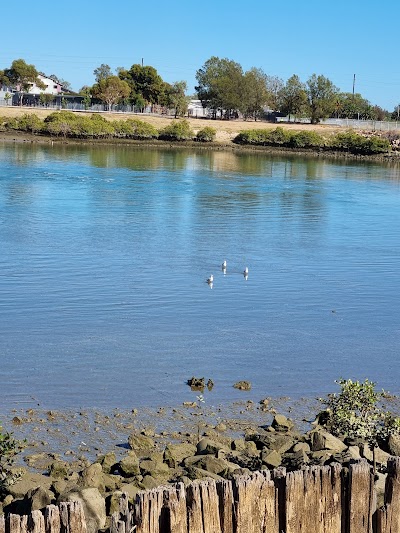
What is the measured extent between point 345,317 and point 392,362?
4.38 metres

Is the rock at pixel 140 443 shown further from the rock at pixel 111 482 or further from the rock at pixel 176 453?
the rock at pixel 111 482

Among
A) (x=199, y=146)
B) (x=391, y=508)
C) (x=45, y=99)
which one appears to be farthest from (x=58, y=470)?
(x=45, y=99)

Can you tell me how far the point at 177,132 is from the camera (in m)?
123

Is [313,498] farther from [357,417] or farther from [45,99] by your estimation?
[45,99]

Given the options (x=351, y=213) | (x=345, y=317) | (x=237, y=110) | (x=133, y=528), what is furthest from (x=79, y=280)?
(x=237, y=110)

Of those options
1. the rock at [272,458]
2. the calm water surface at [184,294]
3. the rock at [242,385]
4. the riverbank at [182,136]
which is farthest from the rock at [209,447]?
the riverbank at [182,136]

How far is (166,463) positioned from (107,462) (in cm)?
98

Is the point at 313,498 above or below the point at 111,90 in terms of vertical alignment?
below

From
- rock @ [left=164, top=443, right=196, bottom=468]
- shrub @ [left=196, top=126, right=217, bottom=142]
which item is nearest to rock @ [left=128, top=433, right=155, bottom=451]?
rock @ [left=164, top=443, right=196, bottom=468]

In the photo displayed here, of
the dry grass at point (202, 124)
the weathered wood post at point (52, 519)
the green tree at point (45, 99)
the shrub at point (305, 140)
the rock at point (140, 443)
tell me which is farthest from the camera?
the green tree at point (45, 99)

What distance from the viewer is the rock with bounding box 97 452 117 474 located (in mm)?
14381

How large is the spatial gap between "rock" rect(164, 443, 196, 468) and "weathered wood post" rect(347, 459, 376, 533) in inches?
248

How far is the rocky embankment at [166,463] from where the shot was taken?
12312 mm

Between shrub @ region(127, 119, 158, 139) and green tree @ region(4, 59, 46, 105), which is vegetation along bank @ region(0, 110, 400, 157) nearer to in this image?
shrub @ region(127, 119, 158, 139)
